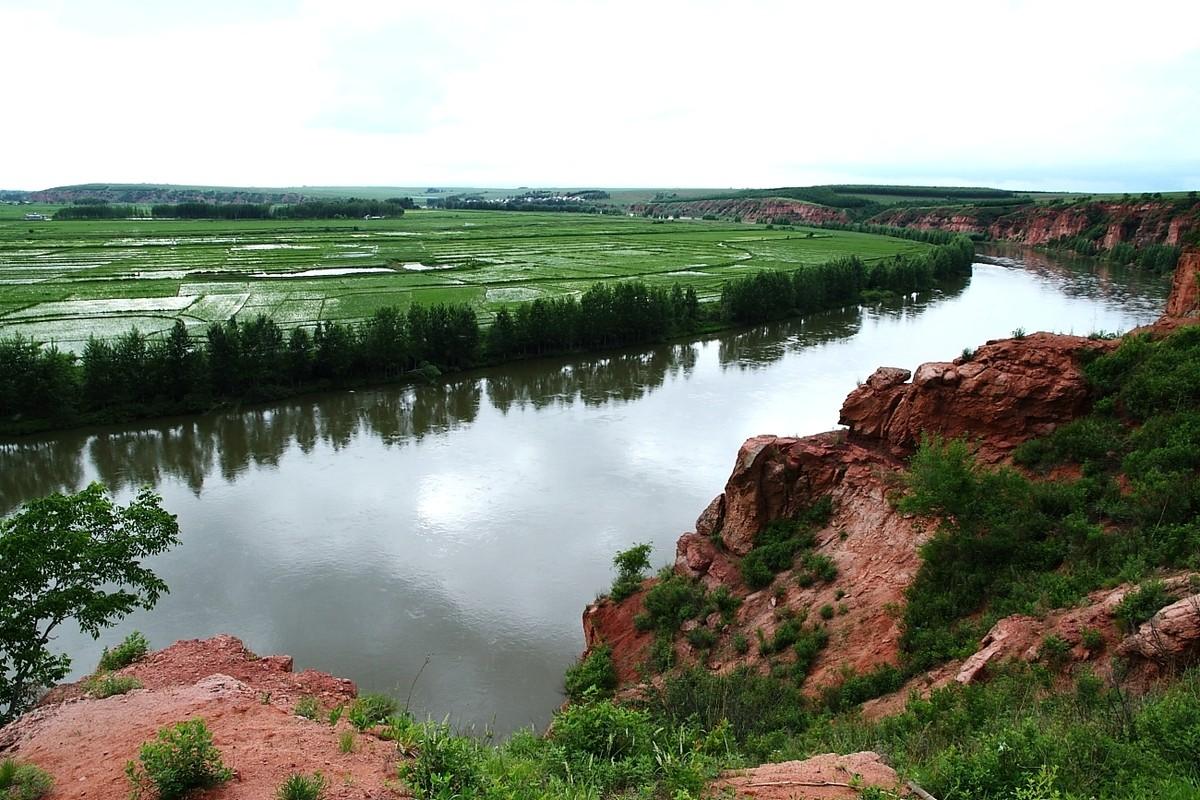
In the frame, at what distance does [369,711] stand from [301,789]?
3.40 metres

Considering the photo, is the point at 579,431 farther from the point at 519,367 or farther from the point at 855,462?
the point at 855,462

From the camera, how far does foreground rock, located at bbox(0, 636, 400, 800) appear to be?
784 centimetres

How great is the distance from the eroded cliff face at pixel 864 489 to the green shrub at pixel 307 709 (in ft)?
23.0

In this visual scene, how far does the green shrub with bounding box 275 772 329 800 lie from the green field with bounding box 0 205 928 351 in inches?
1843

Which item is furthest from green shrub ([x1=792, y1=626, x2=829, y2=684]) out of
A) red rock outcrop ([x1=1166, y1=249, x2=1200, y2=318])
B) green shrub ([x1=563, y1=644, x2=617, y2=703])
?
red rock outcrop ([x1=1166, y1=249, x2=1200, y2=318])

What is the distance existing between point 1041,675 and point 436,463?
2442cm

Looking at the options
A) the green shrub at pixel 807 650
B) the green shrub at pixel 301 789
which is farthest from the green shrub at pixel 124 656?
the green shrub at pixel 807 650

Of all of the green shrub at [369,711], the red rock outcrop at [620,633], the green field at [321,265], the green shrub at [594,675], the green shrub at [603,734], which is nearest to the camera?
the green shrub at [603,734]

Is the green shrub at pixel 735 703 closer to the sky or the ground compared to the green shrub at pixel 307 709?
closer to the ground

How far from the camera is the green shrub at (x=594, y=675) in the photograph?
604 inches

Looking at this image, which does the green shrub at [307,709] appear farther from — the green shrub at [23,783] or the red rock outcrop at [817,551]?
the red rock outcrop at [817,551]

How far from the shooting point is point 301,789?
23.3 ft

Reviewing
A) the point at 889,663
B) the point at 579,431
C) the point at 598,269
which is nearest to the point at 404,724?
the point at 889,663

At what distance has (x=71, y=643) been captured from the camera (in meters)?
18.2
